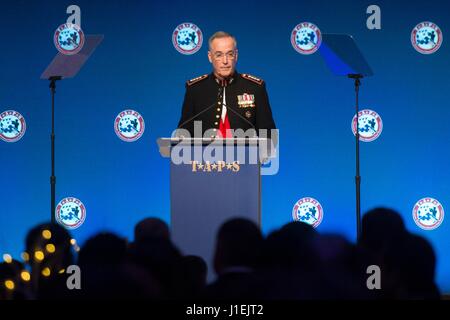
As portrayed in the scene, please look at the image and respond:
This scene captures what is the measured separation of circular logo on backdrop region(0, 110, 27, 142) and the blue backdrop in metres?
0.06

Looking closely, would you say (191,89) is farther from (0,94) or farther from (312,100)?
(0,94)

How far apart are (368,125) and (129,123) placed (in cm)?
202

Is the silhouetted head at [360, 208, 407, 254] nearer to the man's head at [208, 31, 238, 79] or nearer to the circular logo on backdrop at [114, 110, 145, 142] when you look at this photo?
the man's head at [208, 31, 238, 79]

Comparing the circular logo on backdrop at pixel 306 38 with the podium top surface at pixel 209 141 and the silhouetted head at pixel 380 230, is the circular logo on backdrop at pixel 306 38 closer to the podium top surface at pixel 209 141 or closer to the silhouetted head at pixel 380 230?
the podium top surface at pixel 209 141

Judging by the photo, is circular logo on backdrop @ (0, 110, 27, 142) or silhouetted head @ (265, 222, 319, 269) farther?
circular logo on backdrop @ (0, 110, 27, 142)

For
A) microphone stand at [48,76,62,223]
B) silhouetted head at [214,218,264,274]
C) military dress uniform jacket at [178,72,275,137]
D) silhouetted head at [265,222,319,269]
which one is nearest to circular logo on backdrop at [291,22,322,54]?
military dress uniform jacket at [178,72,275,137]

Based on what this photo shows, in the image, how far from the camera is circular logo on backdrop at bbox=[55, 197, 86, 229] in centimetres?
623

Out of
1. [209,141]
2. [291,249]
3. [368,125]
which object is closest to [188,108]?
[209,141]

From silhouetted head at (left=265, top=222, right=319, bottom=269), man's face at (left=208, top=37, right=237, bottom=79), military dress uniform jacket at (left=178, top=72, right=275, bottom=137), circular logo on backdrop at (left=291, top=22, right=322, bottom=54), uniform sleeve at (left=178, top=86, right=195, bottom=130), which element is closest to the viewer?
silhouetted head at (left=265, top=222, right=319, bottom=269)

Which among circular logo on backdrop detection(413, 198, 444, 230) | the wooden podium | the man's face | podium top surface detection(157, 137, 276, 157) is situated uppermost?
the man's face

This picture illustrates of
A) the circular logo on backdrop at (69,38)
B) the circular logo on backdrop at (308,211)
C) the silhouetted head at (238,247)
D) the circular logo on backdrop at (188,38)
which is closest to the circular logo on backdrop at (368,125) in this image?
the circular logo on backdrop at (308,211)

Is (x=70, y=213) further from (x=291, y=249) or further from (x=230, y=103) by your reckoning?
(x=291, y=249)
